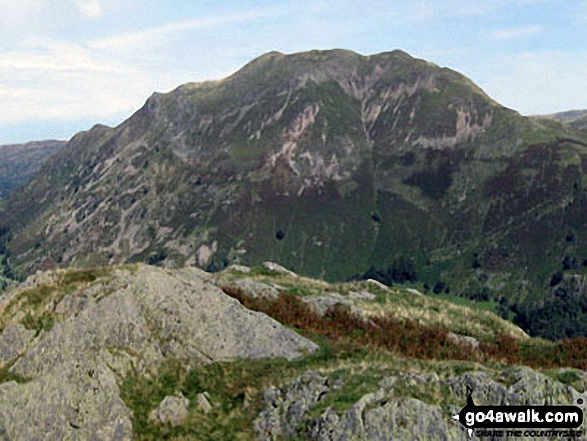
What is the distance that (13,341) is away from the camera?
3434 centimetres

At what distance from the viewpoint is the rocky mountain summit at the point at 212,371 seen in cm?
2783

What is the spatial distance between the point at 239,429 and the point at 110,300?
15862 millimetres

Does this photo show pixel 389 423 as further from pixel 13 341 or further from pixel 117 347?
pixel 13 341

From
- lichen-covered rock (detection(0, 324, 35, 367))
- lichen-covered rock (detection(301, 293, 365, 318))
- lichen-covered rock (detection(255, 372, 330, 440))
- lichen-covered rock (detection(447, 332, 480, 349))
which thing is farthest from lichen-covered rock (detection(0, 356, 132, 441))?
lichen-covered rock (detection(447, 332, 480, 349))

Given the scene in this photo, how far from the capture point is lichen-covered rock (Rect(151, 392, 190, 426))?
2988cm

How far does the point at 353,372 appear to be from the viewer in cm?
3206

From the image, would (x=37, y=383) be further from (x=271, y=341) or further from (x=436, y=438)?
(x=436, y=438)

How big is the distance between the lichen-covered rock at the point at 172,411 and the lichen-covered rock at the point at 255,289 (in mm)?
22336

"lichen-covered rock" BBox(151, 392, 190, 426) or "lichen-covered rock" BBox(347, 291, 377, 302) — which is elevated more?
"lichen-covered rock" BBox(151, 392, 190, 426)

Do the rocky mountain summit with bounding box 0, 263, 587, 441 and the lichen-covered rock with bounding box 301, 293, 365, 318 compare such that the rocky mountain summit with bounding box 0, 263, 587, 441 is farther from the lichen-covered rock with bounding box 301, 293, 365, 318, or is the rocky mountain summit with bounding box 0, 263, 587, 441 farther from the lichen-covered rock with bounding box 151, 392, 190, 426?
the lichen-covered rock with bounding box 301, 293, 365, 318

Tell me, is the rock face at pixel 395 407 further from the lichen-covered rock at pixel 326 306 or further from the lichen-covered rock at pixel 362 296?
the lichen-covered rock at pixel 362 296

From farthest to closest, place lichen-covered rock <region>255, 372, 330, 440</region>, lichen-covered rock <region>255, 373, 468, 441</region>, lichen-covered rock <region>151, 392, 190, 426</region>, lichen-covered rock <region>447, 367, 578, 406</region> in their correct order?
lichen-covered rock <region>151, 392, 190, 426</region> < lichen-covered rock <region>255, 372, 330, 440</region> < lichen-covered rock <region>447, 367, 578, 406</region> < lichen-covered rock <region>255, 373, 468, 441</region>

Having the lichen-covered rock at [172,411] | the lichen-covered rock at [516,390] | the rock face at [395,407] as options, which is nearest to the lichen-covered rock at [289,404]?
the rock face at [395,407]

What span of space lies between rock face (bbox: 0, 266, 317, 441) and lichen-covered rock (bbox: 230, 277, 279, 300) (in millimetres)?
8081
